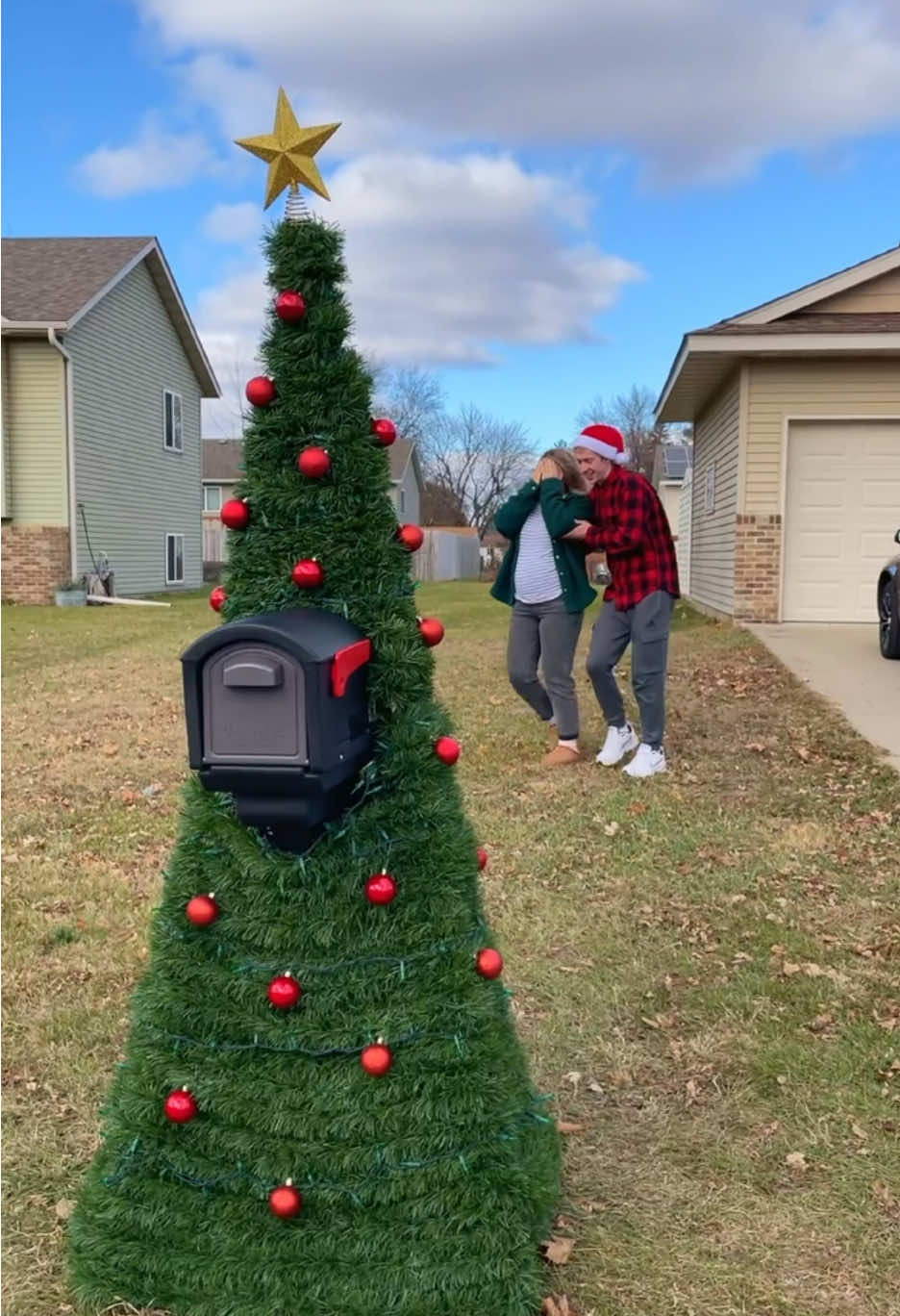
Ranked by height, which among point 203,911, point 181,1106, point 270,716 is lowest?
point 181,1106

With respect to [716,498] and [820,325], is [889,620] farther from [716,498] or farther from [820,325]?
[716,498]

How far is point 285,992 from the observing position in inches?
75.3

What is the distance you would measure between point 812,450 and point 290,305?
37.6ft

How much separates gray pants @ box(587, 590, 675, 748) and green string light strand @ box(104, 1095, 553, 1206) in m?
3.67

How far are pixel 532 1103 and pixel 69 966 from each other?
1991 millimetres

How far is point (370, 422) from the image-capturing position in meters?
2.05

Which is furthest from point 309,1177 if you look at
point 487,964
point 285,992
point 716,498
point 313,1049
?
point 716,498

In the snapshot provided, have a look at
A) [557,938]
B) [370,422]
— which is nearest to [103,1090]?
[557,938]

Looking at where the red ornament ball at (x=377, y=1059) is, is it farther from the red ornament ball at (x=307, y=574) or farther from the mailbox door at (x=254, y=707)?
the red ornament ball at (x=307, y=574)

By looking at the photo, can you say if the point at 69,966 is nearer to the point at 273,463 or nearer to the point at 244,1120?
the point at 244,1120

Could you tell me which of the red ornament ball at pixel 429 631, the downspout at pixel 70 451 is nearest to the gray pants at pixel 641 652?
the red ornament ball at pixel 429 631

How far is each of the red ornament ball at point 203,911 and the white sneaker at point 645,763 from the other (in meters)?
4.04

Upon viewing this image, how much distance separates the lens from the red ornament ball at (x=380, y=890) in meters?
1.93

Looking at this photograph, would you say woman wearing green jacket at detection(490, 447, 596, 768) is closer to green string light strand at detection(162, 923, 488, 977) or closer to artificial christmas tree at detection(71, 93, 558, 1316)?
artificial christmas tree at detection(71, 93, 558, 1316)
